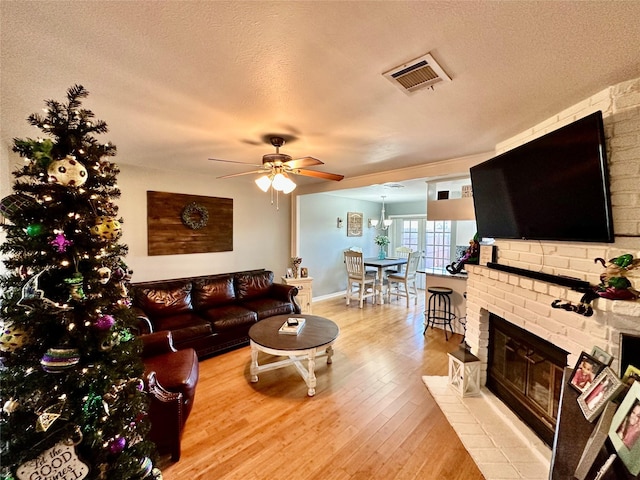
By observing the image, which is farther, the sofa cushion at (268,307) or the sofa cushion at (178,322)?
the sofa cushion at (268,307)

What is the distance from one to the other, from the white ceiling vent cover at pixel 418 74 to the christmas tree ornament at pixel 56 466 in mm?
2125

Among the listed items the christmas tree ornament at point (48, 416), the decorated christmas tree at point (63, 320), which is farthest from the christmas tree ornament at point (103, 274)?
the christmas tree ornament at point (48, 416)

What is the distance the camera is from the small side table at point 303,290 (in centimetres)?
447

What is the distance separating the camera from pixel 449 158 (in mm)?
3047

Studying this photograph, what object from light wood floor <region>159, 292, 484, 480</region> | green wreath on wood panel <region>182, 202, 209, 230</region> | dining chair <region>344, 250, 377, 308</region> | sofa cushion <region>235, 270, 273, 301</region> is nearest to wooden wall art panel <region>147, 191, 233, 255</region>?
green wreath on wood panel <region>182, 202, 209, 230</region>

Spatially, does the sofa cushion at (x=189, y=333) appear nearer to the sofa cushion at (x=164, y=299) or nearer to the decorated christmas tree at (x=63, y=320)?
the sofa cushion at (x=164, y=299)

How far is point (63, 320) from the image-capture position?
100cm

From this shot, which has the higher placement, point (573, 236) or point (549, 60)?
point (549, 60)

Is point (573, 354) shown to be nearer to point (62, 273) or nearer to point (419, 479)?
point (419, 479)

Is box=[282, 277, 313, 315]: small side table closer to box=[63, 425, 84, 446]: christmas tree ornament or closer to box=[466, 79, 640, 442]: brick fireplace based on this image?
box=[466, 79, 640, 442]: brick fireplace

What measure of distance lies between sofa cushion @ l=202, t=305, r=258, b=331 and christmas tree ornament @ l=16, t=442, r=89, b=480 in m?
2.25

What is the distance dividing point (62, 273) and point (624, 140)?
2.78 metres

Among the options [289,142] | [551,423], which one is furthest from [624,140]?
[289,142]

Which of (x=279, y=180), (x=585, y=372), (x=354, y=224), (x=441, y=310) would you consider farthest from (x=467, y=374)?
(x=354, y=224)
